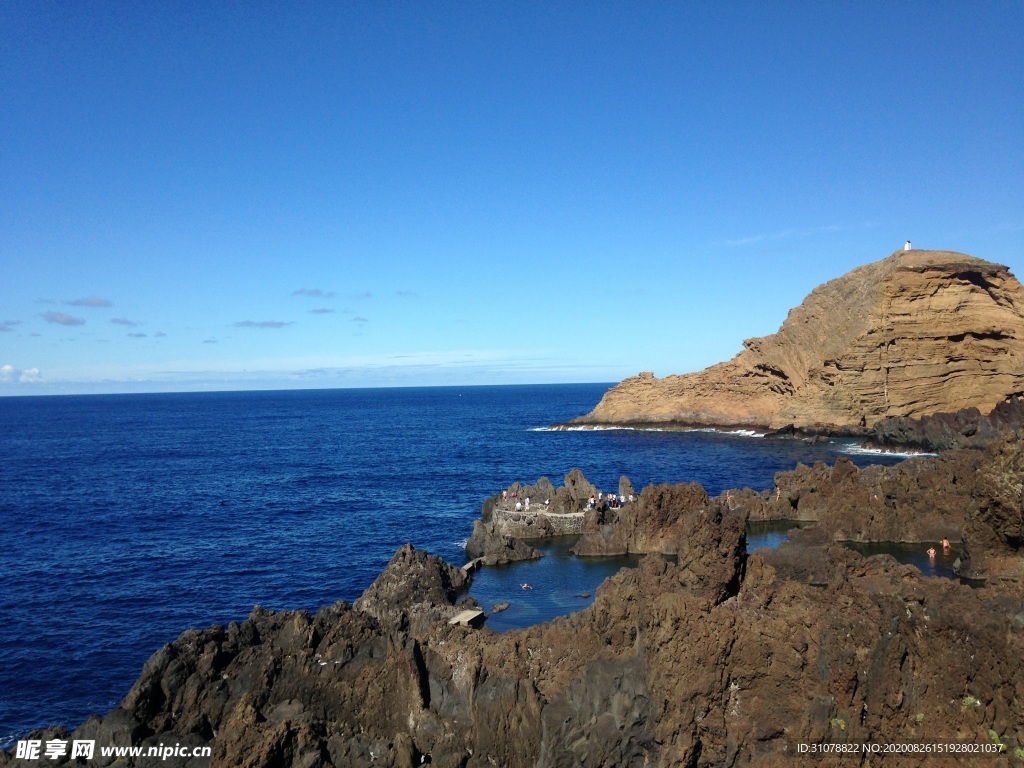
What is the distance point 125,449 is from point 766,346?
10003cm

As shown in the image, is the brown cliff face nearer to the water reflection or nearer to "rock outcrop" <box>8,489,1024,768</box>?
the water reflection

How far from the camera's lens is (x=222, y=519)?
5719cm

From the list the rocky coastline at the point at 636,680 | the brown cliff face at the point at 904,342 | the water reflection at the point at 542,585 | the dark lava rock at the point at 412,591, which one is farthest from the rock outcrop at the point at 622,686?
the brown cliff face at the point at 904,342

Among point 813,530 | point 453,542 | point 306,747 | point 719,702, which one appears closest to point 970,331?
point 813,530

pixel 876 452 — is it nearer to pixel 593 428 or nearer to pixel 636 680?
pixel 593 428

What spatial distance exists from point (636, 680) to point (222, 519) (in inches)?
1854

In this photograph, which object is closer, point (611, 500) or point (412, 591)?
point (412, 591)

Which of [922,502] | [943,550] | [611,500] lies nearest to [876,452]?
[922,502]

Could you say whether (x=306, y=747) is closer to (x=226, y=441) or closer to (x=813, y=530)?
(x=813, y=530)

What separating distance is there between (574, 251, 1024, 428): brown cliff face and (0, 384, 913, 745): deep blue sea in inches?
377

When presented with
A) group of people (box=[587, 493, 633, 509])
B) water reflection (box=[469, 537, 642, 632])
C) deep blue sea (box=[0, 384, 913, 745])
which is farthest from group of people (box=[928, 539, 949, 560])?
deep blue sea (box=[0, 384, 913, 745])

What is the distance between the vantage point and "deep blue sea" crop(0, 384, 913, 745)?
3180cm

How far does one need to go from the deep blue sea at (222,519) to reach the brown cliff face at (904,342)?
9580 mm

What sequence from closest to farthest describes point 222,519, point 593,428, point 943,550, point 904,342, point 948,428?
point 943,550 < point 222,519 < point 948,428 < point 904,342 < point 593,428
